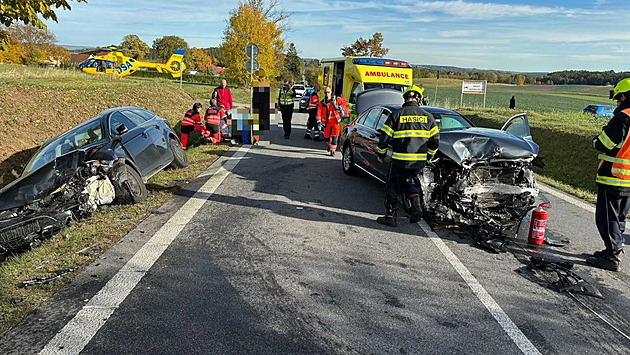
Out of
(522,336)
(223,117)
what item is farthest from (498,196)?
(223,117)

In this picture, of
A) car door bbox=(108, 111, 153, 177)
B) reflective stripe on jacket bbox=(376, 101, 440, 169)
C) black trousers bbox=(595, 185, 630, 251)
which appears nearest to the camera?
black trousers bbox=(595, 185, 630, 251)

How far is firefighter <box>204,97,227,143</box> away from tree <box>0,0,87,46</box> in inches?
238

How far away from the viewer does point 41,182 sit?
18.9 feet

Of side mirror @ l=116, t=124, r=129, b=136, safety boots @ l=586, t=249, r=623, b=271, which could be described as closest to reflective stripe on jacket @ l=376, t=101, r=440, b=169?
safety boots @ l=586, t=249, r=623, b=271

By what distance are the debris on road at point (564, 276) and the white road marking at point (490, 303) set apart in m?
0.75

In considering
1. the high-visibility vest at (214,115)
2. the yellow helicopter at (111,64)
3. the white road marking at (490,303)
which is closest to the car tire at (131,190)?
the white road marking at (490,303)

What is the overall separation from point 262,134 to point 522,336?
12.5 m

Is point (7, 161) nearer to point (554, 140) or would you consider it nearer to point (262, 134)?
point (262, 134)

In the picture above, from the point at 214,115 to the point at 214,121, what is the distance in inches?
7.4

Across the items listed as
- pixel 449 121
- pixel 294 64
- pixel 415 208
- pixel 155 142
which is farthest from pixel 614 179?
pixel 294 64

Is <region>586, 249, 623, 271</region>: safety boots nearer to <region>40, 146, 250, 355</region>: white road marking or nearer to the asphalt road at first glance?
the asphalt road

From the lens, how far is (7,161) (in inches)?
397

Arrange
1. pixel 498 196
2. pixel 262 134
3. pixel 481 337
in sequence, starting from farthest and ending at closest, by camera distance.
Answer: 1. pixel 262 134
2. pixel 498 196
3. pixel 481 337

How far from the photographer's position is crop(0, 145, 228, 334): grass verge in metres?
3.73
